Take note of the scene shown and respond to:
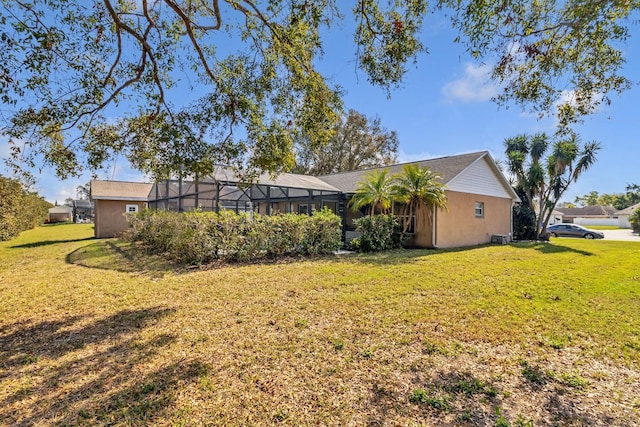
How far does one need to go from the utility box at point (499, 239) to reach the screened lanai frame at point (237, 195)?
842cm

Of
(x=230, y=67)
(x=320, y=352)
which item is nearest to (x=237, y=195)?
(x=230, y=67)

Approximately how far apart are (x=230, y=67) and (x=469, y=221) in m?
13.9

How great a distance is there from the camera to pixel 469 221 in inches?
638

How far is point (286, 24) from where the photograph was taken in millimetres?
5832

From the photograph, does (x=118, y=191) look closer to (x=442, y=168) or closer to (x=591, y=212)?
(x=442, y=168)

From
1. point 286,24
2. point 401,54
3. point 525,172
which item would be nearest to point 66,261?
point 286,24

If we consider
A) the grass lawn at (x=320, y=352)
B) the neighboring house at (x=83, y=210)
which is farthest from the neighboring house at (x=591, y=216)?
the neighboring house at (x=83, y=210)

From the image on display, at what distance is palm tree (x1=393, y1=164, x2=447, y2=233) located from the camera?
13.4 meters

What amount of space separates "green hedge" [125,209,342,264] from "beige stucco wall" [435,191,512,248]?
223 inches

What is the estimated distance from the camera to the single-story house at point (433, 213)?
13.6 metres

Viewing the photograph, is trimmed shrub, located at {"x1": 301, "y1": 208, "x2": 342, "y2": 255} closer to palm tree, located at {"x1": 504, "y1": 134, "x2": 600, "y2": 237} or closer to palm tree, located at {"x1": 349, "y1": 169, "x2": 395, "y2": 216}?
palm tree, located at {"x1": 349, "y1": 169, "x2": 395, "y2": 216}

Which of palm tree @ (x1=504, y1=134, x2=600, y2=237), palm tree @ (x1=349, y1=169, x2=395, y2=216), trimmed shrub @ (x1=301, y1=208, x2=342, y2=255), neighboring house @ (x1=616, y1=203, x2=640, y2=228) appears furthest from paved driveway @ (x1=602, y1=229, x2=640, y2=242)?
neighboring house @ (x1=616, y1=203, x2=640, y2=228)

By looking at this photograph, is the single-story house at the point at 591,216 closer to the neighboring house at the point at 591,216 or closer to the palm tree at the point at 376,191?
the neighboring house at the point at 591,216

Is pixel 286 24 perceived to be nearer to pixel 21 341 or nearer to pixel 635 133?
pixel 21 341
